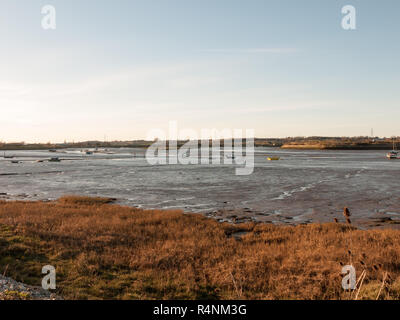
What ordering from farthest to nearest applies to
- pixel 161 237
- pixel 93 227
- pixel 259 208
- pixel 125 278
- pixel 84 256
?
pixel 259 208
pixel 93 227
pixel 161 237
pixel 84 256
pixel 125 278

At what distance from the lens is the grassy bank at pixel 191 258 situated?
9.99 metres

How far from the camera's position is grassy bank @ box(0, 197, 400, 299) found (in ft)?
32.8

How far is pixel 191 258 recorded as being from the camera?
13336 millimetres

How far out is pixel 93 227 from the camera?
1881 cm

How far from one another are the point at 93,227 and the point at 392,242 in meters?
16.1

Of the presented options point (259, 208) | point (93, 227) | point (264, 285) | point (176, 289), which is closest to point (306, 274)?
point (264, 285)
